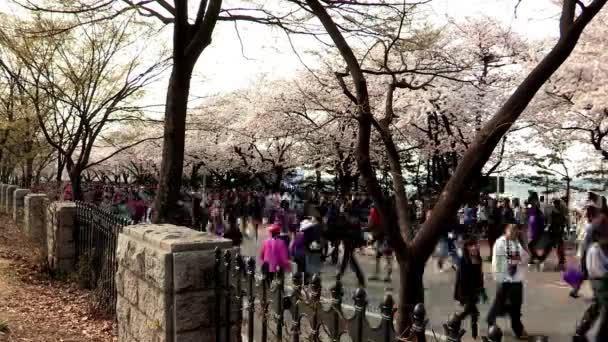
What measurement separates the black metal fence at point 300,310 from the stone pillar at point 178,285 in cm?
9

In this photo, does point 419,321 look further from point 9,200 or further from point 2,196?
point 2,196

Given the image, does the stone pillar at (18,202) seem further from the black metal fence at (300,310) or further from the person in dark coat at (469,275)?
the black metal fence at (300,310)

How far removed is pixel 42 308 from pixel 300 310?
203 inches

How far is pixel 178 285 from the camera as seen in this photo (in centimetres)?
358

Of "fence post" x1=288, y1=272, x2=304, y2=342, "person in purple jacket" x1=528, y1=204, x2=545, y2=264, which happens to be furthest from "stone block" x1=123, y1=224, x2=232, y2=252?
"person in purple jacket" x1=528, y1=204, x2=545, y2=264

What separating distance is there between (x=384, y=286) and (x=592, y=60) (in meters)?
12.5

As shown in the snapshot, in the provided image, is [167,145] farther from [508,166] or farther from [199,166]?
[199,166]

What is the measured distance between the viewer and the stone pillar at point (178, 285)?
3600 mm

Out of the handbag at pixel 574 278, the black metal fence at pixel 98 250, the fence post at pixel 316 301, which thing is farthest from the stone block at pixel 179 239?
the handbag at pixel 574 278

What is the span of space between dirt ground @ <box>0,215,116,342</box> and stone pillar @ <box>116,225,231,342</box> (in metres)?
2.19

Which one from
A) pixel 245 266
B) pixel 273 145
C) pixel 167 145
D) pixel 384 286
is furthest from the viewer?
pixel 273 145

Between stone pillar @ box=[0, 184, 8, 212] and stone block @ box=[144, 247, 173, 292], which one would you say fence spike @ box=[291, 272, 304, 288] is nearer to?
stone block @ box=[144, 247, 173, 292]

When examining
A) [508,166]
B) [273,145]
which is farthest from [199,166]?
[508,166]

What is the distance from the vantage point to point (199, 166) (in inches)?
1918
